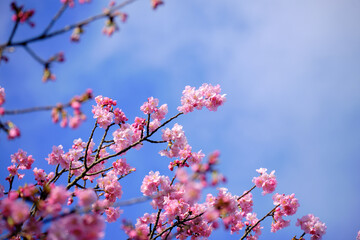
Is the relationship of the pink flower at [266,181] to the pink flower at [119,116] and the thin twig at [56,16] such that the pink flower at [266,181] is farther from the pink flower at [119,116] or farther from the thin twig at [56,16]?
the thin twig at [56,16]

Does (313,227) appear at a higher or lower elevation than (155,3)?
lower

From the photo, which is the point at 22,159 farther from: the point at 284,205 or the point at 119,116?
the point at 284,205

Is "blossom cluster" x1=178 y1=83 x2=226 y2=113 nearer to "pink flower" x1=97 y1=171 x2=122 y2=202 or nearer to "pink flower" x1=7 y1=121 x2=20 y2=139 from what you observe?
"pink flower" x1=97 y1=171 x2=122 y2=202

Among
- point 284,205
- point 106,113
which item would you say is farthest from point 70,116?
point 284,205

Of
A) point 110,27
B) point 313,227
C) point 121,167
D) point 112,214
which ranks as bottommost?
point 313,227

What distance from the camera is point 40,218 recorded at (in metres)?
4.00

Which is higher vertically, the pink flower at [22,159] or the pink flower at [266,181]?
the pink flower at [22,159]

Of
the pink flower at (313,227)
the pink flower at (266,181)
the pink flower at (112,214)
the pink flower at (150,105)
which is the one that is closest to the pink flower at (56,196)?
the pink flower at (150,105)

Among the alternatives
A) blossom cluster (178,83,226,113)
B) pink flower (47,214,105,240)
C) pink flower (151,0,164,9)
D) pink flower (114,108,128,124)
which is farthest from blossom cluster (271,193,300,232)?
pink flower (151,0,164,9)

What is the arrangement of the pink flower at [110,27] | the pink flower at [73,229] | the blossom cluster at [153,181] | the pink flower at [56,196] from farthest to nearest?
the blossom cluster at [153,181] < the pink flower at [110,27] < the pink flower at [56,196] < the pink flower at [73,229]

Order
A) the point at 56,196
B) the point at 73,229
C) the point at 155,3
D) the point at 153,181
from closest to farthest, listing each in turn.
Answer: the point at 73,229, the point at 56,196, the point at 155,3, the point at 153,181

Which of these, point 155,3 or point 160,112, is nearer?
point 155,3

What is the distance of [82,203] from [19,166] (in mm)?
4058

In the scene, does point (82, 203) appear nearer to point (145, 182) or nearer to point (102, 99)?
point (145, 182)
